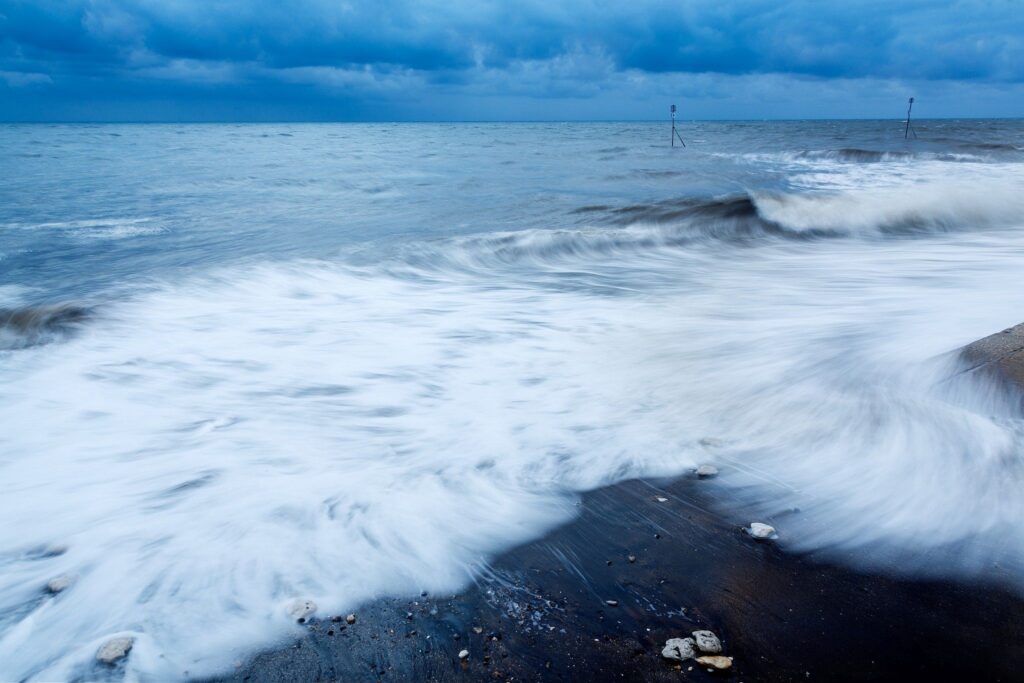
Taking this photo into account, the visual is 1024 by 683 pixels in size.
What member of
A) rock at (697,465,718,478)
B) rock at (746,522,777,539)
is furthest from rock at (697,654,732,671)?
rock at (697,465,718,478)

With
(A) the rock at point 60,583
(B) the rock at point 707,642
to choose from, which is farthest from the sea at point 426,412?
(B) the rock at point 707,642

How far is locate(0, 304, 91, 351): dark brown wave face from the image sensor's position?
5.43 meters

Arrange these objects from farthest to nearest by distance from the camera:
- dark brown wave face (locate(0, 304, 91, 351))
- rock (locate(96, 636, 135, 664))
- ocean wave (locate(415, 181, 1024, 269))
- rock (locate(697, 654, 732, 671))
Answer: ocean wave (locate(415, 181, 1024, 269))
dark brown wave face (locate(0, 304, 91, 351))
rock (locate(96, 636, 135, 664))
rock (locate(697, 654, 732, 671))

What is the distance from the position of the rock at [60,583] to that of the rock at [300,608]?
837 millimetres

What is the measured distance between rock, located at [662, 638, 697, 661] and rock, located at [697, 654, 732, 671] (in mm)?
32

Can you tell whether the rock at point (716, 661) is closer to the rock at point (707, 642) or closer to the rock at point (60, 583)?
the rock at point (707, 642)

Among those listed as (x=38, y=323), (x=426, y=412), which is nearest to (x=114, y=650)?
(x=426, y=412)

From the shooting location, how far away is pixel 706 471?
3.05 metres

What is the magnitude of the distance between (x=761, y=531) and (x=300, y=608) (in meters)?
1.68

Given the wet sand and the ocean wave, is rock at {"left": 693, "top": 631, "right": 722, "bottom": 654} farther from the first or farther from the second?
the ocean wave

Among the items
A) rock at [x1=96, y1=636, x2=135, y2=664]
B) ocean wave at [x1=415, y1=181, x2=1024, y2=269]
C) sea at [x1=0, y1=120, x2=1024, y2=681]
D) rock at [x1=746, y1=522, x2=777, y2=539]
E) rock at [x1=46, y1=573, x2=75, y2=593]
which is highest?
rock at [x1=96, y1=636, x2=135, y2=664]

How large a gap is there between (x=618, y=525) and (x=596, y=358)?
215 centimetres

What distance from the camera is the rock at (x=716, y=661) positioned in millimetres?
1940

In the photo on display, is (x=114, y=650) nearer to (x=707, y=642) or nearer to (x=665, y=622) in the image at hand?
(x=665, y=622)
